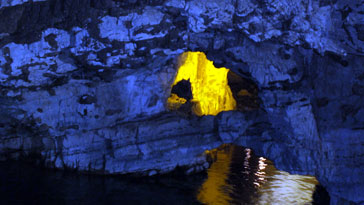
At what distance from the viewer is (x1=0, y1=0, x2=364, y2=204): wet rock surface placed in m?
7.95

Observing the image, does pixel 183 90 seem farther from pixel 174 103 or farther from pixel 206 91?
pixel 174 103

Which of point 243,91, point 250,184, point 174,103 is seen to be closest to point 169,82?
point 174,103

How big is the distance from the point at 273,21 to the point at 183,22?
94.0 inches

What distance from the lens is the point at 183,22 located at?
8.91m

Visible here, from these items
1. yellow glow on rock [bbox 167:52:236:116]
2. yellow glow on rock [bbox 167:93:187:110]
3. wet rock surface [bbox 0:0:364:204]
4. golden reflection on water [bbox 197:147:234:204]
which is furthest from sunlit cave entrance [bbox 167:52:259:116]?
wet rock surface [bbox 0:0:364:204]

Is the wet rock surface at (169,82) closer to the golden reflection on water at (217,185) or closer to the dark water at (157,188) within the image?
the dark water at (157,188)

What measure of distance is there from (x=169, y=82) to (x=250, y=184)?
413cm

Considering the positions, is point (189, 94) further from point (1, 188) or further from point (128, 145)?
point (1, 188)

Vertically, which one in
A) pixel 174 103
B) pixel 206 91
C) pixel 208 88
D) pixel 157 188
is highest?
pixel 208 88

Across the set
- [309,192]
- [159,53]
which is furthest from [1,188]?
[309,192]

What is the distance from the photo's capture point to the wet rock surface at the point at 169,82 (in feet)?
26.1

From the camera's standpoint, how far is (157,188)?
970 centimetres

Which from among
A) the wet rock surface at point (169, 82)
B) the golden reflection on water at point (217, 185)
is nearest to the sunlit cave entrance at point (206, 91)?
the golden reflection on water at point (217, 185)

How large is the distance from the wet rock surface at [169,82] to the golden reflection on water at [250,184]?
41.5 inches
